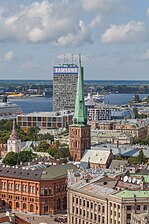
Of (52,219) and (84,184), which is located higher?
(84,184)

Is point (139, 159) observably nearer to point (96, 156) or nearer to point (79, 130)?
point (96, 156)

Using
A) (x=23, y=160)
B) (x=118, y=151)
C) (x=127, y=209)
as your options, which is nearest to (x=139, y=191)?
(x=127, y=209)

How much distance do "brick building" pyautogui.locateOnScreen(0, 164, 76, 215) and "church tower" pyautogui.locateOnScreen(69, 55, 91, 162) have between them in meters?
28.5

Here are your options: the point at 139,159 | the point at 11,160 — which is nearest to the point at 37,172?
the point at 11,160

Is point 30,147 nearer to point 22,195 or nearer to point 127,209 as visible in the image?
point 22,195

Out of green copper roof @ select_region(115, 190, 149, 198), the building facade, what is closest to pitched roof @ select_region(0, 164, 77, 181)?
the building facade

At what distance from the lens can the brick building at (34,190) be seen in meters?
104

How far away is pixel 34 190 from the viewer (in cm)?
10444

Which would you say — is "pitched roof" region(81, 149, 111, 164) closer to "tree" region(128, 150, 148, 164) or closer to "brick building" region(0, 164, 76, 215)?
"tree" region(128, 150, 148, 164)

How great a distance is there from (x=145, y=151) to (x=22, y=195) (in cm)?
4990

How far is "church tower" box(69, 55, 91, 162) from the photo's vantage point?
138000mm

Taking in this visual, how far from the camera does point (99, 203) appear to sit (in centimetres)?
8425

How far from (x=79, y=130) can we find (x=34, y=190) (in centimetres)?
3588

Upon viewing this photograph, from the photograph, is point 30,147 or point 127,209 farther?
point 30,147
